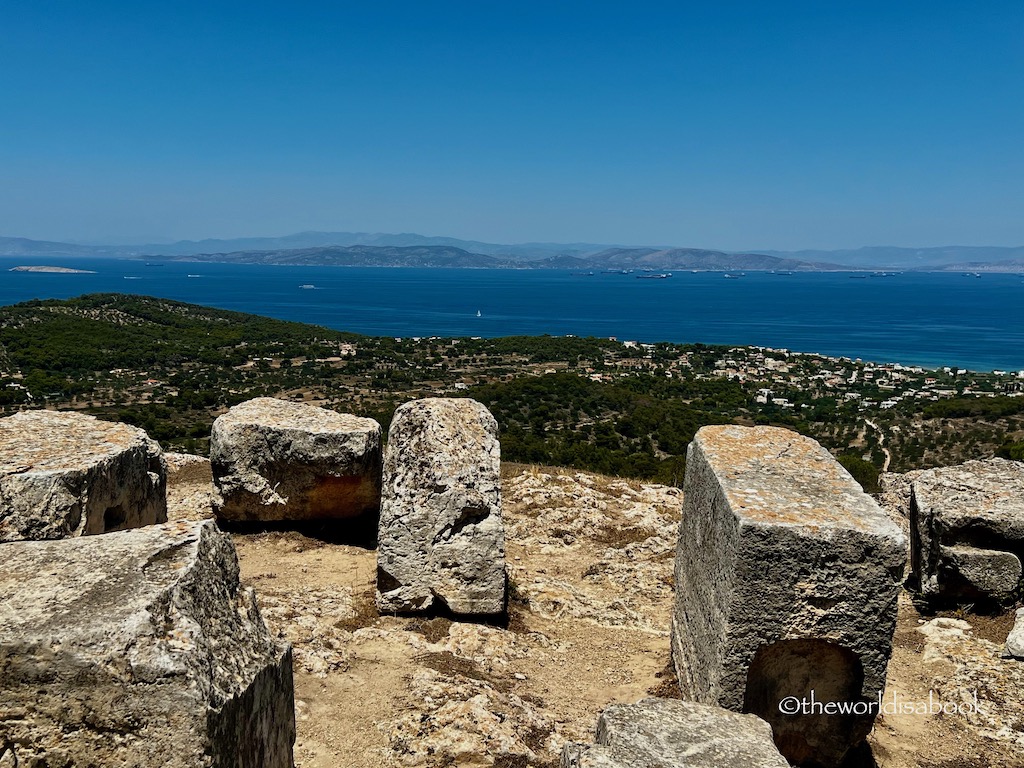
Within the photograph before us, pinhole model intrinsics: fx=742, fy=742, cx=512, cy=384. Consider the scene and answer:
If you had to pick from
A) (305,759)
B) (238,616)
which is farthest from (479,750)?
(238,616)

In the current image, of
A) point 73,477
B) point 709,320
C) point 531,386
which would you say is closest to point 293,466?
point 73,477

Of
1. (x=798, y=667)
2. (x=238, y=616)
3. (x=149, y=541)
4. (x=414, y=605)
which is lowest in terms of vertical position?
(x=414, y=605)

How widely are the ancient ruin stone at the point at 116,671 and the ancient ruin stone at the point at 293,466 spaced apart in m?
6.93

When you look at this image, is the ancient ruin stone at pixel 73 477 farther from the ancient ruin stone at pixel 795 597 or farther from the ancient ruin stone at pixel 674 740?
the ancient ruin stone at pixel 795 597

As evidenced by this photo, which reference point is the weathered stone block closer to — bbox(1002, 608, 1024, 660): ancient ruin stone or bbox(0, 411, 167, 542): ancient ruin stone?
bbox(1002, 608, 1024, 660): ancient ruin stone

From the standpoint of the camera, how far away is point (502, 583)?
8320 mm

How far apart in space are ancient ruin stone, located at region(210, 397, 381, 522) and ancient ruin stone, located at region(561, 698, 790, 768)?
6.65 meters

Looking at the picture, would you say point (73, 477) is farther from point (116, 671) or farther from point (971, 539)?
point (971, 539)

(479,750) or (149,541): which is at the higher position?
(149,541)

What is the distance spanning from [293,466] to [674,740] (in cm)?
753

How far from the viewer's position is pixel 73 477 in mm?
6680

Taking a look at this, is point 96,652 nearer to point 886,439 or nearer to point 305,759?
point 305,759

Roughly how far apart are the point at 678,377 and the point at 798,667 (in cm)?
4867

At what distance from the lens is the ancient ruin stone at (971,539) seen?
28.6 feet
